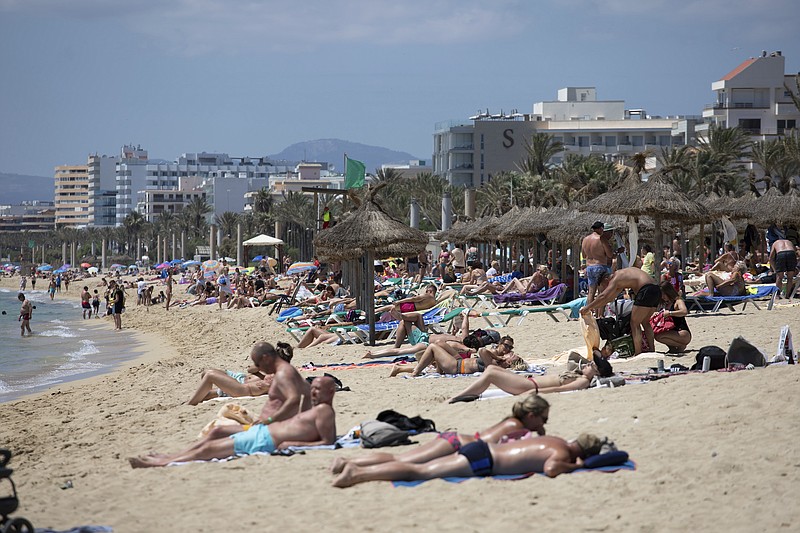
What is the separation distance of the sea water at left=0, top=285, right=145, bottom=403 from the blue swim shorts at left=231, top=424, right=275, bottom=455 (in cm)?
894

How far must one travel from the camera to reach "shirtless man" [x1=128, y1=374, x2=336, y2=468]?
22.8 ft

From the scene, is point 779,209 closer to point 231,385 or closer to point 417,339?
point 417,339

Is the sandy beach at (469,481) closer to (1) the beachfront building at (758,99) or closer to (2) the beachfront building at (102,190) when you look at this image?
(1) the beachfront building at (758,99)

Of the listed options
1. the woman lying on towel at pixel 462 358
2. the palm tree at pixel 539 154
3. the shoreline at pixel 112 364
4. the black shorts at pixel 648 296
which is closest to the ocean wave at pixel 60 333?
the shoreline at pixel 112 364

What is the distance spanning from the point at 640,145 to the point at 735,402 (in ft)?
249

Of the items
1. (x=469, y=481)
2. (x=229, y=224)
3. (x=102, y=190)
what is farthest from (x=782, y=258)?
(x=102, y=190)

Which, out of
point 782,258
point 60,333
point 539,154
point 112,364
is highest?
point 539,154

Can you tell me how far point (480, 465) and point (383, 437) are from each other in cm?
115

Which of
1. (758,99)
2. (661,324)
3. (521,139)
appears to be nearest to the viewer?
(661,324)

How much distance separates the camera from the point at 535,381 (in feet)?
28.3

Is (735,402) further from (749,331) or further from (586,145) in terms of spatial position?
(586,145)

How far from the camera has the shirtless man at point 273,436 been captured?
694cm

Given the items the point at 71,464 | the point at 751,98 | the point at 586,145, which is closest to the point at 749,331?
the point at 71,464

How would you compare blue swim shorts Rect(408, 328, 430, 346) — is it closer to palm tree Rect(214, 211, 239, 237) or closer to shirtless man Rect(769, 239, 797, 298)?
shirtless man Rect(769, 239, 797, 298)
